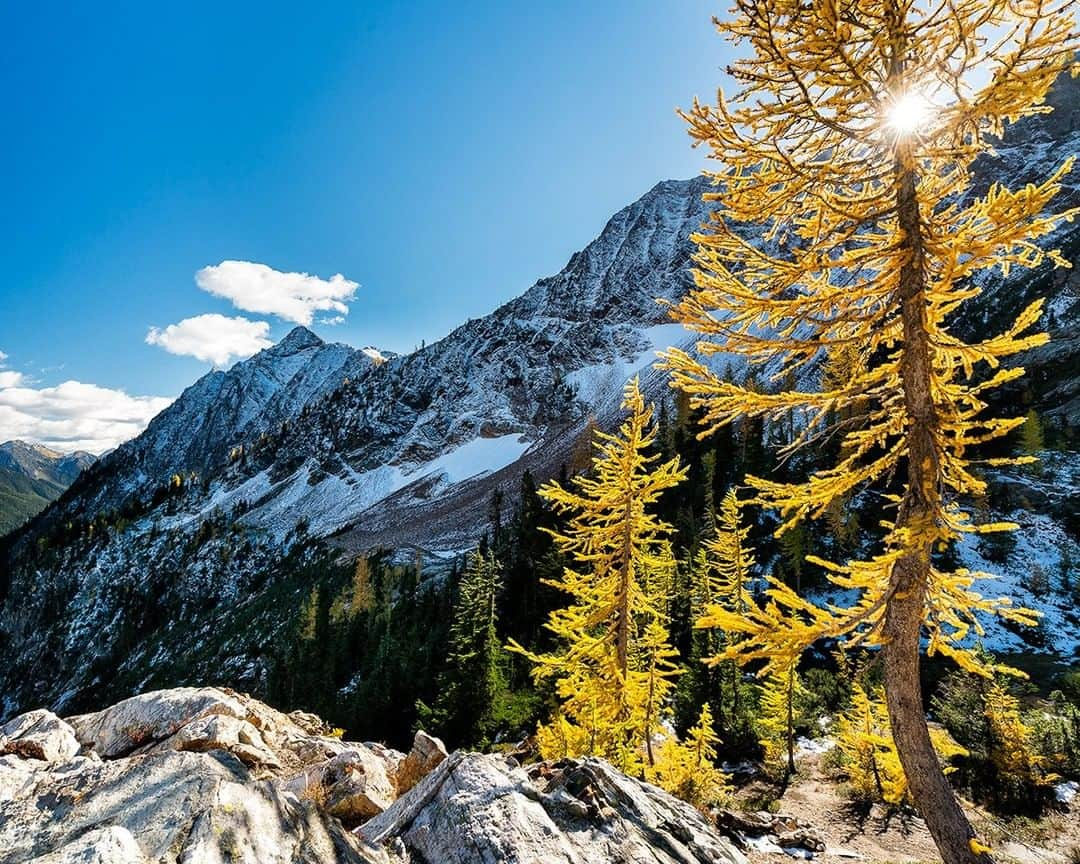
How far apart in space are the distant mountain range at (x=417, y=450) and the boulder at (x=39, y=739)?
73.6 m

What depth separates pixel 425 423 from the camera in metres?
155

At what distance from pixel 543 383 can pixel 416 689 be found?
120103 mm

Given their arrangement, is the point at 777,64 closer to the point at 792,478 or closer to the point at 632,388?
the point at 632,388

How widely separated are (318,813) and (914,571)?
6.45 metres

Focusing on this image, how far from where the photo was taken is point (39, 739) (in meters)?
8.22

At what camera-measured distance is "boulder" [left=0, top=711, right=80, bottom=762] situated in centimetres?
784

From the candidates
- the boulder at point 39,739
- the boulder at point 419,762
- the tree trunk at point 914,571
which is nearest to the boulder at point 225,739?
the boulder at point 39,739

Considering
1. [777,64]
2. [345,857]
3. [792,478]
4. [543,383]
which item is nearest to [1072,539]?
[792,478]

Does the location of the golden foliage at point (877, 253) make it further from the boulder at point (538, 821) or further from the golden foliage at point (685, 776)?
the golden foliage at point (685, 776)

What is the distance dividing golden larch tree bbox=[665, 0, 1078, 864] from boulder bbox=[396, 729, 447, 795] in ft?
25.0

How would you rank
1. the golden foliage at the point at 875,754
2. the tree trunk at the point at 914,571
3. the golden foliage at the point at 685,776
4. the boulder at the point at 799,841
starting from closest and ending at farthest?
the tree trunk at the point at 914,571 < the boulder at the point at 799,841 < the golden foliage at the point at 685,776 < the golden foliage at the point at 875,754

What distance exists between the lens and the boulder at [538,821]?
5.31m

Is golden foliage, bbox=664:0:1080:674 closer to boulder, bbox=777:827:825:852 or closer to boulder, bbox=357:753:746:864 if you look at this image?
boulder, bbox=357:753:746:864

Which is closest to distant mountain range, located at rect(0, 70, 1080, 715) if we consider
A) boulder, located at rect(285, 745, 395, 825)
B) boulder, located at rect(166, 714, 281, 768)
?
boulder, located at rect(166, 714, 281, 768)
